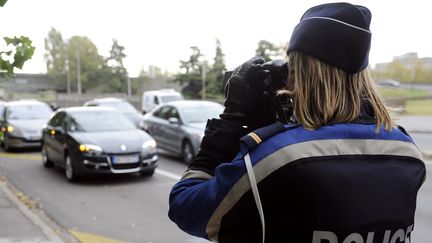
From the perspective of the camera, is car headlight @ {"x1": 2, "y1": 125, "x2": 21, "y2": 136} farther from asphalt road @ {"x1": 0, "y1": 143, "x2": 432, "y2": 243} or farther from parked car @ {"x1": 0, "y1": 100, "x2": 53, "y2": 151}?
asphalt road @ {"x1": 0, "y1": 143, "x2": 432, "y2": 243}

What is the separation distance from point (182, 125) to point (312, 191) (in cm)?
1005

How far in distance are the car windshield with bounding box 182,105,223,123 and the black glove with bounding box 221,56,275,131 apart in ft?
31.9

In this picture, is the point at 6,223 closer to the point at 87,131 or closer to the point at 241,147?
the point at 87,131

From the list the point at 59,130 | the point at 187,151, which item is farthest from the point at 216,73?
the point at 59,130

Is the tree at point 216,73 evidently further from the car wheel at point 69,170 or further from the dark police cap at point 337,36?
the dark police cap at point 337,36

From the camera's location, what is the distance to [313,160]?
4.37 feet

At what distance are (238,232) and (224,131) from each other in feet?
1.03

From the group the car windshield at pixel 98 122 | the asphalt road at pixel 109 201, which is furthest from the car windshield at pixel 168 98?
the car windshield at pixel 98 122

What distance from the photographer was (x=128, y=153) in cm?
894

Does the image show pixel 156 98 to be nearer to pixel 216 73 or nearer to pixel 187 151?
pixel 187 151

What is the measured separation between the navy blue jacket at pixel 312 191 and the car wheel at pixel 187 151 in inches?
364

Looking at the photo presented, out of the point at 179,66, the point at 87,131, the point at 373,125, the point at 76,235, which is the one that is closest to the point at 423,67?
the point at 179,66

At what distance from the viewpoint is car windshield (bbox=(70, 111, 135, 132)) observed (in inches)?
384

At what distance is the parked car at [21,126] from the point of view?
13.4 m
